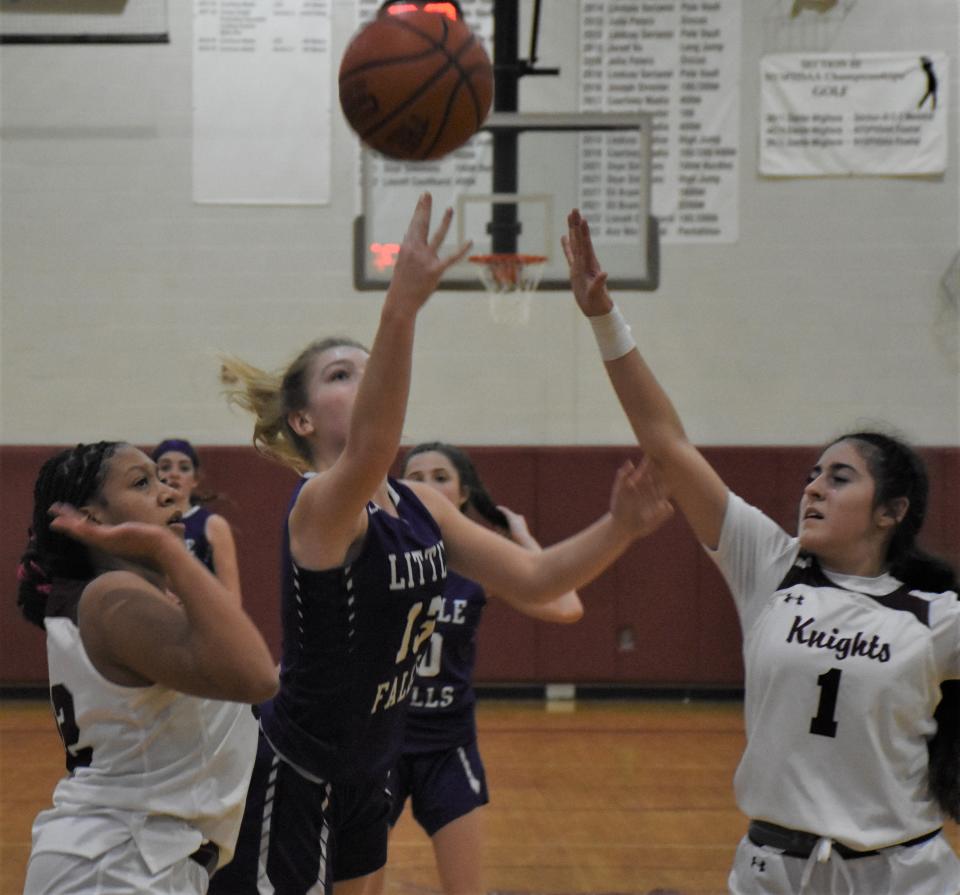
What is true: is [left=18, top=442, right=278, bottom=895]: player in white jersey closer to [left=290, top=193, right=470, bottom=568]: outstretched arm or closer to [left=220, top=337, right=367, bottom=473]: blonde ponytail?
[left=290, top=193, right=470, bottom=568]: outstretched arm

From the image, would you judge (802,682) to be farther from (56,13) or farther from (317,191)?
(56,13)

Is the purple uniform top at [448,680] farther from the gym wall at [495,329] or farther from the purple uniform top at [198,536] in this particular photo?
the gym wall at [495,329]

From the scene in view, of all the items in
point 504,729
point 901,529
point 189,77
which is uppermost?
point 189,77

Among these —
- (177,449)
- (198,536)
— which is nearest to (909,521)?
(198,536)

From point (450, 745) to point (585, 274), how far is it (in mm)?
1876

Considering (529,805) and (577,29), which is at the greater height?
(577,29)

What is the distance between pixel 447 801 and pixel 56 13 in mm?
6558

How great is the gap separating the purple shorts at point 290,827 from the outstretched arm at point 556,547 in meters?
0.54

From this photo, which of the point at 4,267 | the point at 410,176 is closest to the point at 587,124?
the point at 410,176

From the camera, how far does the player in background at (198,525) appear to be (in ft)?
19.3

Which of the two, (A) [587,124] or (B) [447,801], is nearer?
(B) [447,801]

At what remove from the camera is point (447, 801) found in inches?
152

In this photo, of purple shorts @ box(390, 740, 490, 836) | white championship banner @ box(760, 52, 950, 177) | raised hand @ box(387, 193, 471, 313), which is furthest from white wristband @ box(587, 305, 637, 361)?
white championship banner @ box(760, 52, 950, 177)

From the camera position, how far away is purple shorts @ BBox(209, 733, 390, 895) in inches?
102
